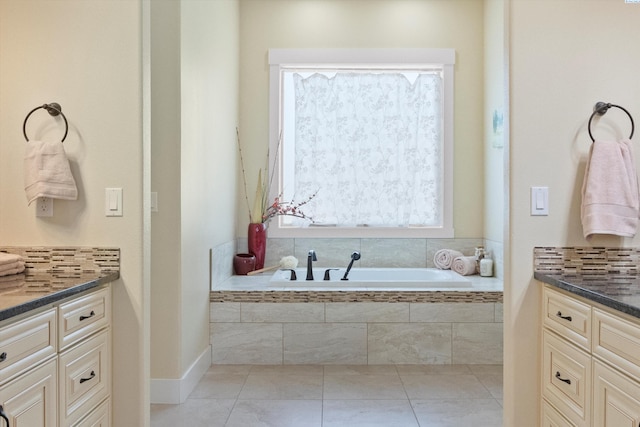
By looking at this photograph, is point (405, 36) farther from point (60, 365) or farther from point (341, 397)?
point (60, 365)

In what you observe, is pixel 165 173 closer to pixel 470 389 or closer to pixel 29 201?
pixel 29 201

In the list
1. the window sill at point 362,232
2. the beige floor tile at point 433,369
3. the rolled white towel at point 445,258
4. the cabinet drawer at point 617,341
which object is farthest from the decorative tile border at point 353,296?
the cabinet drawer at point 617,341

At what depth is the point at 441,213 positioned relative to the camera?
466 cm

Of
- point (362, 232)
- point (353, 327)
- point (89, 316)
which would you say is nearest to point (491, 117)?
point (362, 232)

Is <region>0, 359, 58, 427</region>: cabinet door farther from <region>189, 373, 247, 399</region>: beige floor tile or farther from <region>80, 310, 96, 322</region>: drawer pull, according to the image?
<region>189, 373, 247, 399</region>: beige floor tile

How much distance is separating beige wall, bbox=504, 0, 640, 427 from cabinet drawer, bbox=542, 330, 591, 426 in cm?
11

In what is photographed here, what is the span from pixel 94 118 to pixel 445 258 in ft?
10.6

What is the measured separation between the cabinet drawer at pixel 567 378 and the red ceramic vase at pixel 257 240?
2.77 metres

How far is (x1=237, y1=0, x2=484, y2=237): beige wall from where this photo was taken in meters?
4.63

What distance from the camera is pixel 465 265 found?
4281 millimetres

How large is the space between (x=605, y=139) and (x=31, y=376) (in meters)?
2.17

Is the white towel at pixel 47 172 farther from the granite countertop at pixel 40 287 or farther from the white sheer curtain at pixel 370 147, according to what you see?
the white sheer curtain at pixel 370 147

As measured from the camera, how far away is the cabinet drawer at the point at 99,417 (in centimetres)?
185

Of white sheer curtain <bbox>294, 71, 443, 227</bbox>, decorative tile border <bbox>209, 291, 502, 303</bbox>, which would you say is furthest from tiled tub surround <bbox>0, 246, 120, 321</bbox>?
white sheer curtain <bbox>294, 71, 443, 227</bbox>
